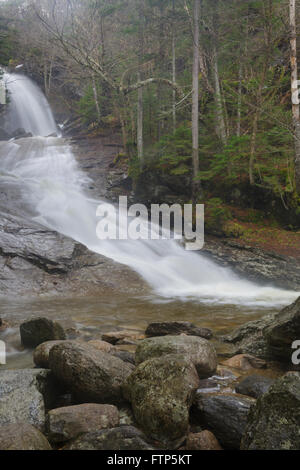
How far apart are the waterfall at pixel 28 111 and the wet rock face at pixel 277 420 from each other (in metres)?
32.3

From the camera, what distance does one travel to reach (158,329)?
5332mm

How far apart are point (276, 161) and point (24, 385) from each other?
464 inches

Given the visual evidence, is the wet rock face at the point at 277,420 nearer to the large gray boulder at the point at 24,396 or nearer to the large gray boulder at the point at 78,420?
the large gray boulder at the point at 78,420

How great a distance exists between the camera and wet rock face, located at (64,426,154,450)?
2.26 meters

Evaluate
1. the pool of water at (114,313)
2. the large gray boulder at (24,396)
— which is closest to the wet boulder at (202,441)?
the large gray boulder at (24,396)

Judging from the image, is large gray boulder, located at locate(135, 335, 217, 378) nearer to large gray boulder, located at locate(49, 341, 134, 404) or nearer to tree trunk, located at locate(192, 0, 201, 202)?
large gray boulder, located at locate(49, 341, 134, 404)

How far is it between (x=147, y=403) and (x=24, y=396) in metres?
1.11

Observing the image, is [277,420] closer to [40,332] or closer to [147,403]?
[147,403]

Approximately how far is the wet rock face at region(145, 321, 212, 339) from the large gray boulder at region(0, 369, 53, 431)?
2.38m

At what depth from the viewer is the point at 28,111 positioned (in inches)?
1272

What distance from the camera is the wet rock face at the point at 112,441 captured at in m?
2.26

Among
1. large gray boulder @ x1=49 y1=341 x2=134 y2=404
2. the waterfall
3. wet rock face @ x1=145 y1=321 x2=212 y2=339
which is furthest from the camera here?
the waterfall

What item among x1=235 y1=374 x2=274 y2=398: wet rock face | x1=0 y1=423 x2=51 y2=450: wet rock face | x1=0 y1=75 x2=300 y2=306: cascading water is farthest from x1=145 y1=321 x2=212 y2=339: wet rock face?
x1=0 y1=423 x2=51 y2=450: wet rock face

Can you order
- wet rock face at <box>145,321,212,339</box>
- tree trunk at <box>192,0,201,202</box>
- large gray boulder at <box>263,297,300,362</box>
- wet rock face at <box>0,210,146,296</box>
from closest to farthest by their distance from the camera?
large gray boulder at <box>263,297,300,362</box>, wet rock face at <box>145,321,212,339</box>, wet rock face at <box>0,210,146,296</box>, tree trunk at <box>192,0,201,202</box>
